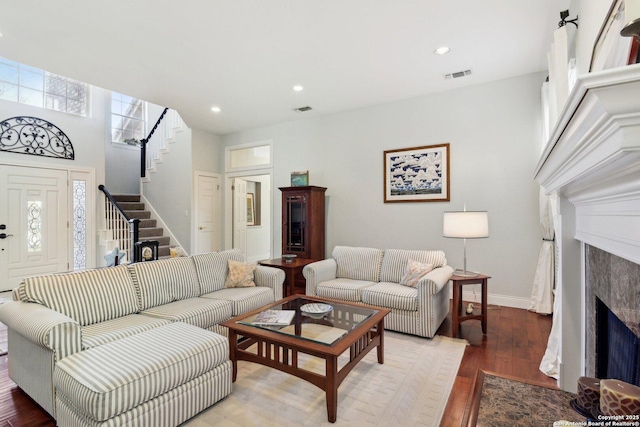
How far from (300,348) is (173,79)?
146 inches

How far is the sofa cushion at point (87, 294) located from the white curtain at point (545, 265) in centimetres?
433

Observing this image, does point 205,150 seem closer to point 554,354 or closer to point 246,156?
point 246,156

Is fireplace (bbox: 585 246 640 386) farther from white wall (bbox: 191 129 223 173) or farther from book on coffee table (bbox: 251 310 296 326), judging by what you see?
white wall (bbox: 191 129 223 173)

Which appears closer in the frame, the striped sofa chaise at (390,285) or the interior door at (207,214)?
the striped sofa chaise at (390,285)

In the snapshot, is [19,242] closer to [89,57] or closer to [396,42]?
[89,57]

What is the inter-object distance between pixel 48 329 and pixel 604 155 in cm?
253

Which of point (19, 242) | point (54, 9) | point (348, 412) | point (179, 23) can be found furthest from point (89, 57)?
point (348, 412)

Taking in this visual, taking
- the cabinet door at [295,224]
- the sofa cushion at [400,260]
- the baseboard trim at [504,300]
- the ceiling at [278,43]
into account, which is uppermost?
the ceiling at [278,43]

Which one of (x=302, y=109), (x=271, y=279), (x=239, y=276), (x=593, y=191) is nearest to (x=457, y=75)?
(x=302, y=109)

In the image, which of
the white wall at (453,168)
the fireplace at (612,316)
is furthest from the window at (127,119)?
the fireplace at (612,316)

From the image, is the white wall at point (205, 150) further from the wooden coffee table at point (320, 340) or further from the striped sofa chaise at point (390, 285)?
the wooden coffee table at point (320, 340)

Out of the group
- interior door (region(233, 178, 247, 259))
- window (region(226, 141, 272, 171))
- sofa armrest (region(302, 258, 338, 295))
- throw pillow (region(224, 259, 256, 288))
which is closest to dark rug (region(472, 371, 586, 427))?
sofa armrest (region(302, 258, 338, 295))

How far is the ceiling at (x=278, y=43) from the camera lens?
8.62 feet

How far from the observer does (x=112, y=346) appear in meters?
1.87
